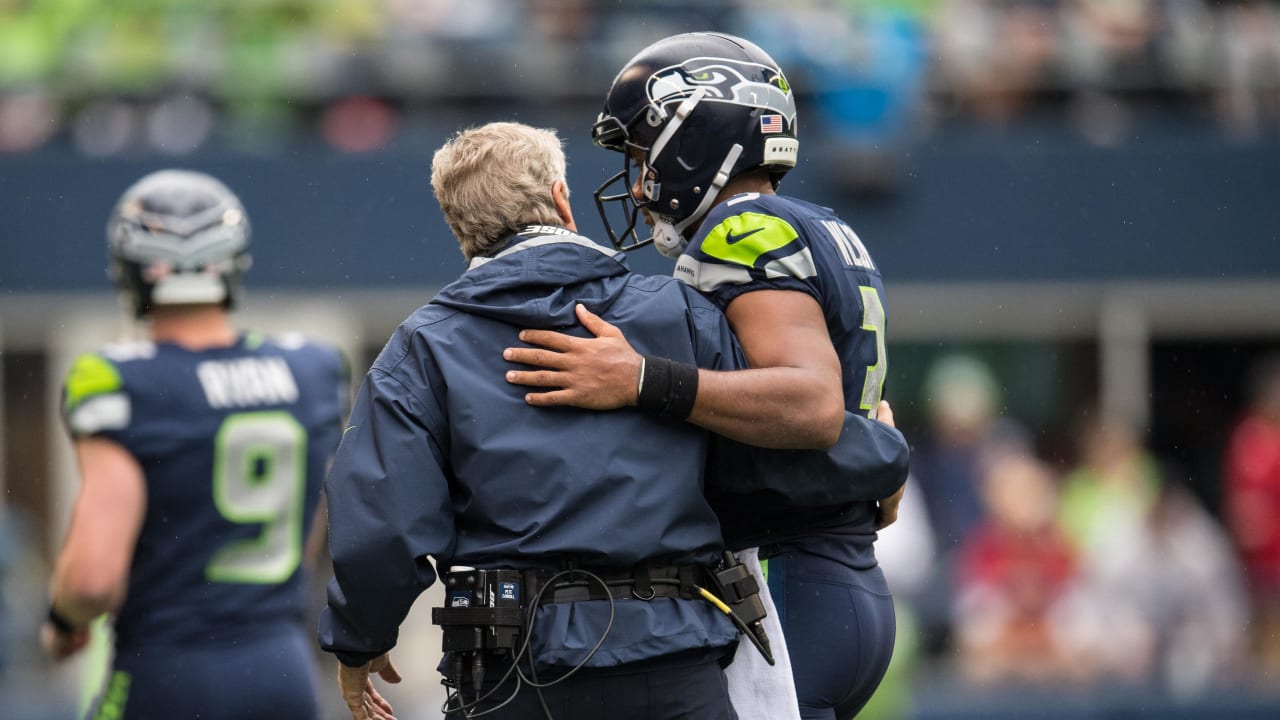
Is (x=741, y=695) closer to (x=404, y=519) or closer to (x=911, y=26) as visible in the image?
(x=404, y=519)

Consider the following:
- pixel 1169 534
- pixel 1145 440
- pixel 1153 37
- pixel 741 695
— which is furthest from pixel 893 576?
pixel 741 695

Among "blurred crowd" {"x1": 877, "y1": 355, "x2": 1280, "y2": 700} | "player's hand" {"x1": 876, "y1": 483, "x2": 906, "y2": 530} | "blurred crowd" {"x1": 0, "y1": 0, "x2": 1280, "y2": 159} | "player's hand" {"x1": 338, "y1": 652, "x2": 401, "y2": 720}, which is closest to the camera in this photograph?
"player's hand" {"x1": 338, "y1": 652, "x2": 401, "y2": 720}

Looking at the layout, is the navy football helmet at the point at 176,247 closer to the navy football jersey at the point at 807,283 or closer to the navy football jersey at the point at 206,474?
the navy football jersey at the point at 206,474

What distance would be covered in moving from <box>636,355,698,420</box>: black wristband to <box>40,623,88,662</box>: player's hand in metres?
2.17

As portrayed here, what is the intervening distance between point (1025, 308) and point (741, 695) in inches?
→ 393

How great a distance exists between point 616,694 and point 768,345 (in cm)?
90

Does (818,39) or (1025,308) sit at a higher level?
(818,39)

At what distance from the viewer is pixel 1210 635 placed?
11.3 m

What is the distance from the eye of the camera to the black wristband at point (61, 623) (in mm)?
5160

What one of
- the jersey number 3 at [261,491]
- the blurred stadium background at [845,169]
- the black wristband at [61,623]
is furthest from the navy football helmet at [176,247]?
the blurred stadium background at [845,169]

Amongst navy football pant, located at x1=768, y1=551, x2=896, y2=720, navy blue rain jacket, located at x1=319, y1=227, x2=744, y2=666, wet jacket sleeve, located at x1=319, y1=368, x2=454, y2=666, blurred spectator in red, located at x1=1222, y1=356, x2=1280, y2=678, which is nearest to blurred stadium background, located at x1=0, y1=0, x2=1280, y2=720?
blurred spectator in red, located at x1=1222, y1=356, x2=1280, y2=678

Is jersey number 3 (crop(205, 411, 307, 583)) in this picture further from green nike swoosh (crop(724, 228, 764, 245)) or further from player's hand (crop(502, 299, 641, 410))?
green nike swoosh (crop(724, 228, 764, 245))

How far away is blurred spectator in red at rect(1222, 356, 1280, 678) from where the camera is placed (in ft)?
37.2

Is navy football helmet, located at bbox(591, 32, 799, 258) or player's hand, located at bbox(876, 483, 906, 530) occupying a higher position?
navy football helmet, located at bbox(591, 32, 799, 258)
